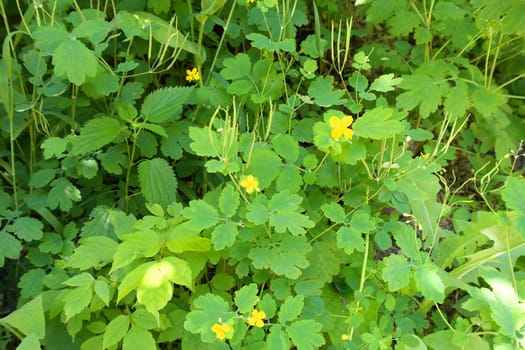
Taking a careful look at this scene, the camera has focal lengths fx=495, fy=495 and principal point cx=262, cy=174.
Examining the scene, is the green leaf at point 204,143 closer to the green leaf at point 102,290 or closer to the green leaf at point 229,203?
the green leaf at point 229,203

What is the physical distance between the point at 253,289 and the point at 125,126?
0.65m

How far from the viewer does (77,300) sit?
1114 mm

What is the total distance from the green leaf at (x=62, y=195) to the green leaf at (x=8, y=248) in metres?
0.14

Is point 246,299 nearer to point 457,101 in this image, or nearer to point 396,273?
point 396,273

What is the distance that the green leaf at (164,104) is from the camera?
1454 mm

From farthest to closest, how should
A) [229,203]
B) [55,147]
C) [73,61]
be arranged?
[55,147], [73,61], [229,203]

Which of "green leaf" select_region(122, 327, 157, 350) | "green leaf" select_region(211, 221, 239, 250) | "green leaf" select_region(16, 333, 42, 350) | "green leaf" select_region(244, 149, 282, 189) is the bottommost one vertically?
"green leaf" select_region(16, 333, 42, 350)

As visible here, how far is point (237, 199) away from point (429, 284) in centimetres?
50

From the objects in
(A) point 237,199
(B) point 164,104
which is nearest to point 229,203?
(A) point 237,199

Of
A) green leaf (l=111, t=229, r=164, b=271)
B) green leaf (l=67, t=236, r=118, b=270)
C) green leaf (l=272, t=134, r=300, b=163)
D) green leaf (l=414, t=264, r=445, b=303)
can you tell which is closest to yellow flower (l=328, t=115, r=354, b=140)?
green leaf (l=272, t=134, r=300, b=163)

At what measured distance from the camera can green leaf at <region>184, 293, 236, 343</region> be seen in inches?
42.2

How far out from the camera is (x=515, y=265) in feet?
5.15

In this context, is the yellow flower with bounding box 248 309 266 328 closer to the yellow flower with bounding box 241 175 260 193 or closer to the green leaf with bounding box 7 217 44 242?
the yellow flower with bounding box 241 175 260 193

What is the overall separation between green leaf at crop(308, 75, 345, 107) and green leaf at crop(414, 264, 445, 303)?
Answer: 1.64 feet
